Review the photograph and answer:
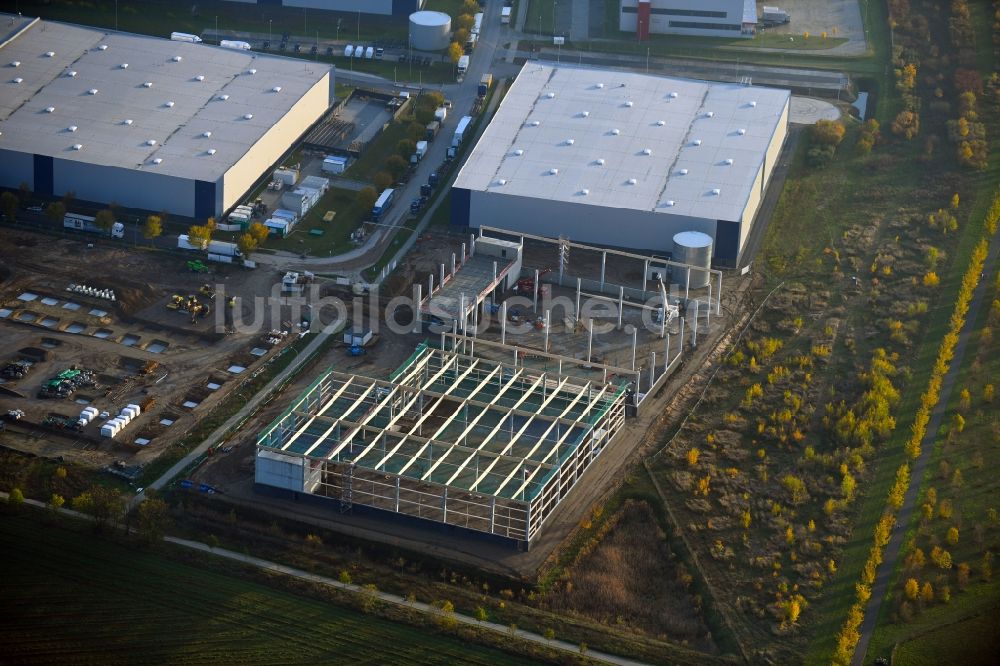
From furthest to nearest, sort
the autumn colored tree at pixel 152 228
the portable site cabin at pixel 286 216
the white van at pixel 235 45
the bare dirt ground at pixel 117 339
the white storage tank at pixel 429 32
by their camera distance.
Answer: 1. the white storage tank at pixel 429 32
2. the white van at pixel 235 45
3. the portable site cabin at pixel 286 216
4. the autumn colored tree at pixel 152 228
5. the bare dirt ground at pixel 117 339

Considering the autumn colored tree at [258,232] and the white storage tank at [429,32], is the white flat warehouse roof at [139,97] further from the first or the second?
the white storage tank at [429,32]

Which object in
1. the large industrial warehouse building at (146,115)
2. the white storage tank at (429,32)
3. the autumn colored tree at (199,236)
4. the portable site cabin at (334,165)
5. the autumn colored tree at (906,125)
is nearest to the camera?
the autumn colored tree at (199,236)

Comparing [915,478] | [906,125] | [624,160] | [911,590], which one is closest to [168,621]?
[911,590]

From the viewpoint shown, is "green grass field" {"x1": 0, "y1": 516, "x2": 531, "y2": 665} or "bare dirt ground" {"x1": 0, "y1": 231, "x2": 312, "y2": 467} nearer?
"green grass field" {"x1": 0, "y1": 516, "x2": 531, "y2": 665}

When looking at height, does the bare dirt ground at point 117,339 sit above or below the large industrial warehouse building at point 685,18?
below

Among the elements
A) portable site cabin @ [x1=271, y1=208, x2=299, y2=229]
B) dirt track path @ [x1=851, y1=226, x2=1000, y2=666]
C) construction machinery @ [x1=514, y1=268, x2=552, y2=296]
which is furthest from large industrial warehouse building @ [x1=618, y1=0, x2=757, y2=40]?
construction machinery @ [x1=514, y1=268, x2=552, y2=296]

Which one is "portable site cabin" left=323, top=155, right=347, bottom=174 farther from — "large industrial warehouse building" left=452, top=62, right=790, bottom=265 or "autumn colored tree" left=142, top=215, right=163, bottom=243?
"autumn colored tree" left=142, top=215, right=163, bottom=243

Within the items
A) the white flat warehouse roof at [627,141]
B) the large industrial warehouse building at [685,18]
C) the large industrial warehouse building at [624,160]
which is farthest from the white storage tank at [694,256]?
the large industrial warehouse building at [685,18]
